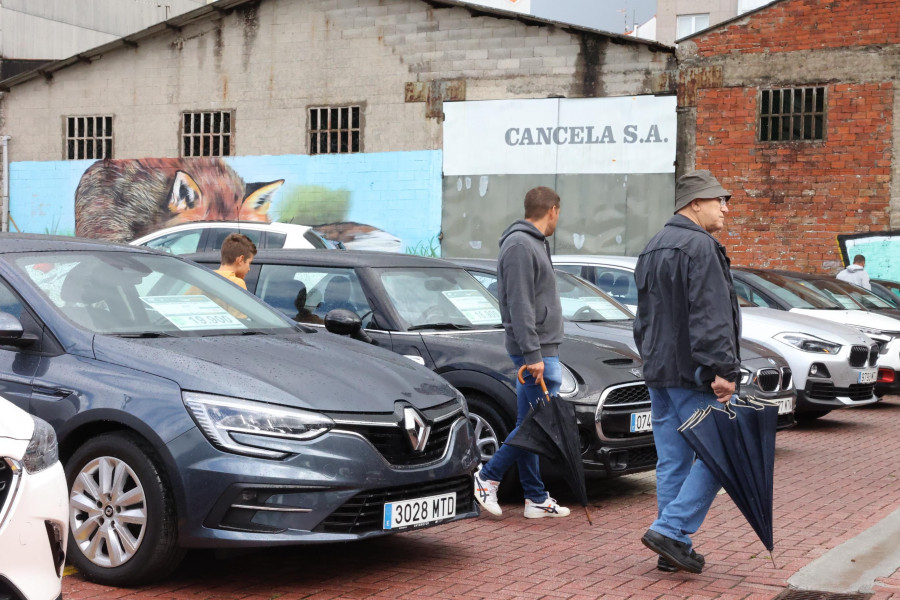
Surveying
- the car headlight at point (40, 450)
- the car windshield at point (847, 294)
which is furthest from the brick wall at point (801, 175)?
the car headlight at point (40, 450)

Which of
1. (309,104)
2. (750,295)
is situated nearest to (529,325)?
(750,295)

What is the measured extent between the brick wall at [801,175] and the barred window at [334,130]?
7087 millimetres

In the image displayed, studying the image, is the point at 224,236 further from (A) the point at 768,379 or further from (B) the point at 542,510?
(B) the point at 542,510

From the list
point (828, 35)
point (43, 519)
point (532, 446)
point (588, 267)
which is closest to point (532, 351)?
point (532, 446)

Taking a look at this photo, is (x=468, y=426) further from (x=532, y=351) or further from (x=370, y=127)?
(x=370, y=127)

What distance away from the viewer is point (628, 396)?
7.21m

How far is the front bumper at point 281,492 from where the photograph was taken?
186 inches

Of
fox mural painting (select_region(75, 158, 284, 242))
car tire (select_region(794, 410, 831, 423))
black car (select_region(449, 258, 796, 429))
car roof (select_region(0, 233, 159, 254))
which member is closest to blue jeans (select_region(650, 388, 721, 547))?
car roof (select_region(0, 233, 159, 254))

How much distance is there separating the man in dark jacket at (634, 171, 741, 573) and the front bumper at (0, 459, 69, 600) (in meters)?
2.79

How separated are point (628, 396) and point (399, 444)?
2.47m

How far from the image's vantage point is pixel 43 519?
365 centimetres

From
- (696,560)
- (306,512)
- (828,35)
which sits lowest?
(696,560)

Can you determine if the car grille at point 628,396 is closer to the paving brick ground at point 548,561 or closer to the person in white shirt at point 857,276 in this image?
the paving brick ground at point 548,561

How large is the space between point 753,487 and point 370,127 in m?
19.3
